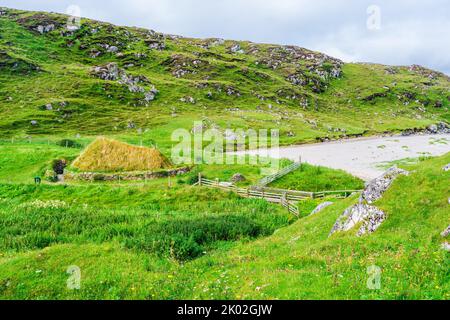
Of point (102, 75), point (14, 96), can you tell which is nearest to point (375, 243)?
point (14, 96)

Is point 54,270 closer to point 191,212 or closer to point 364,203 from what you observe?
point 364,203

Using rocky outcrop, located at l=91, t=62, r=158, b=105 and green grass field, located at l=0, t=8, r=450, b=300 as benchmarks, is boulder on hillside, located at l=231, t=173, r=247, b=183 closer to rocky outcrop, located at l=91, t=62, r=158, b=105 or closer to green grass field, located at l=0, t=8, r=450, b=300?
green grass field, located at l=0, t=8, r=450, b=300

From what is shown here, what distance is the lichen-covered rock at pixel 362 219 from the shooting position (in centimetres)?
1758

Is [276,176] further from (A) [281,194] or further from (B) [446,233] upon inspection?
(B) [446,233]

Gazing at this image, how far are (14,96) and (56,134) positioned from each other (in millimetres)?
45241

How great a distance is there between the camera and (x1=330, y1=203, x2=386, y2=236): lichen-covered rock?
17.6 m

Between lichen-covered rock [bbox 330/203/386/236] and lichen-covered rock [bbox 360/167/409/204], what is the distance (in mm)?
699

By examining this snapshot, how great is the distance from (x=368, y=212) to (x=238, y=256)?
23.5 ft

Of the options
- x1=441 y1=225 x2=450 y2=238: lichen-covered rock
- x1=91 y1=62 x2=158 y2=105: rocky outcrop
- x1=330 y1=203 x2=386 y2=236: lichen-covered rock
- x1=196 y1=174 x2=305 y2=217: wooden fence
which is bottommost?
x1=196 y1=174 x2=305 y2=217: wooden fence

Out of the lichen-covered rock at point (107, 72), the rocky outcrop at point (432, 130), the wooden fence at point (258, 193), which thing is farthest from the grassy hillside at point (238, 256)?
the lichen-covered rock at point (107, 72)

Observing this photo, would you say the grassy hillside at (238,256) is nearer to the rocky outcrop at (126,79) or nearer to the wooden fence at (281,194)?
the wooden fence at (281,194)

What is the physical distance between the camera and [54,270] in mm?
16969

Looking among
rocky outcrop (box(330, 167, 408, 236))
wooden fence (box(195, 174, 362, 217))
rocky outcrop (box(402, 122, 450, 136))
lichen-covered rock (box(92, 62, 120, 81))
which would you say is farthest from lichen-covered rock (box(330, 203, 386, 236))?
lichen-covered rock (box(92, 62, 120, 81))

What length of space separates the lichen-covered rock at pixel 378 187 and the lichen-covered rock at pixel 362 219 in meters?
0.70
